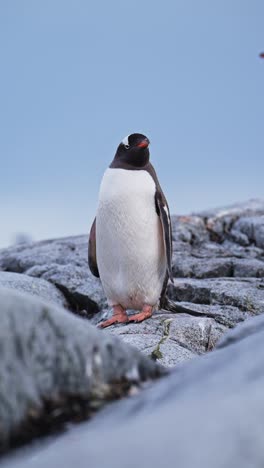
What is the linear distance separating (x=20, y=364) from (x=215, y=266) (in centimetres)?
727

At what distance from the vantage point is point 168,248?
6.11 meters

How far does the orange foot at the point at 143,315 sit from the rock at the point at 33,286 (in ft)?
4.41

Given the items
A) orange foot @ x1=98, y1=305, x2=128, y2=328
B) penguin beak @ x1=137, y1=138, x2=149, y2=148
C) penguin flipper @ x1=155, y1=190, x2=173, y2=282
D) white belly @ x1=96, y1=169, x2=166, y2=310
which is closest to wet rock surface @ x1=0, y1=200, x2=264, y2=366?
orange foot @ x1=98, y1=305, x2=128, y2=328

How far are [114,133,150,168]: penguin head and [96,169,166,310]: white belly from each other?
12 centimetres

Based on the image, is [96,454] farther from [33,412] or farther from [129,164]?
[129,164]

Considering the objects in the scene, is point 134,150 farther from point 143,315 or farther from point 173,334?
point 173,334

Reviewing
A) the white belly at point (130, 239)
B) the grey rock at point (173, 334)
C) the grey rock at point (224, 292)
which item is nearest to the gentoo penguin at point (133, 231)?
the white belly at point (130, 239)

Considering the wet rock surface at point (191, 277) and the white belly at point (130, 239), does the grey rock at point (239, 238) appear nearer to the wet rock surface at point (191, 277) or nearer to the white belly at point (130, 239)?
the wet rock surface at point (191, 277)

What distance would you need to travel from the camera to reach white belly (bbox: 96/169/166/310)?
5969 millimetres

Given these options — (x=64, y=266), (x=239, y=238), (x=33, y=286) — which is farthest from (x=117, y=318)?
(x=239, y=238)

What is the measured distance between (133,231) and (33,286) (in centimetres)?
204

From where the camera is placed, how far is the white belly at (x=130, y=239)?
5969mm

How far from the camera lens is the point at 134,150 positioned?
6.09 meters

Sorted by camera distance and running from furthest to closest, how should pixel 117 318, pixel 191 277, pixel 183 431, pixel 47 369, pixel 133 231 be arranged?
1. pixel 191 277
2. pixel 117 318
3. pixel 133 231
4. pixel 47 369
5. pixel 183 431
